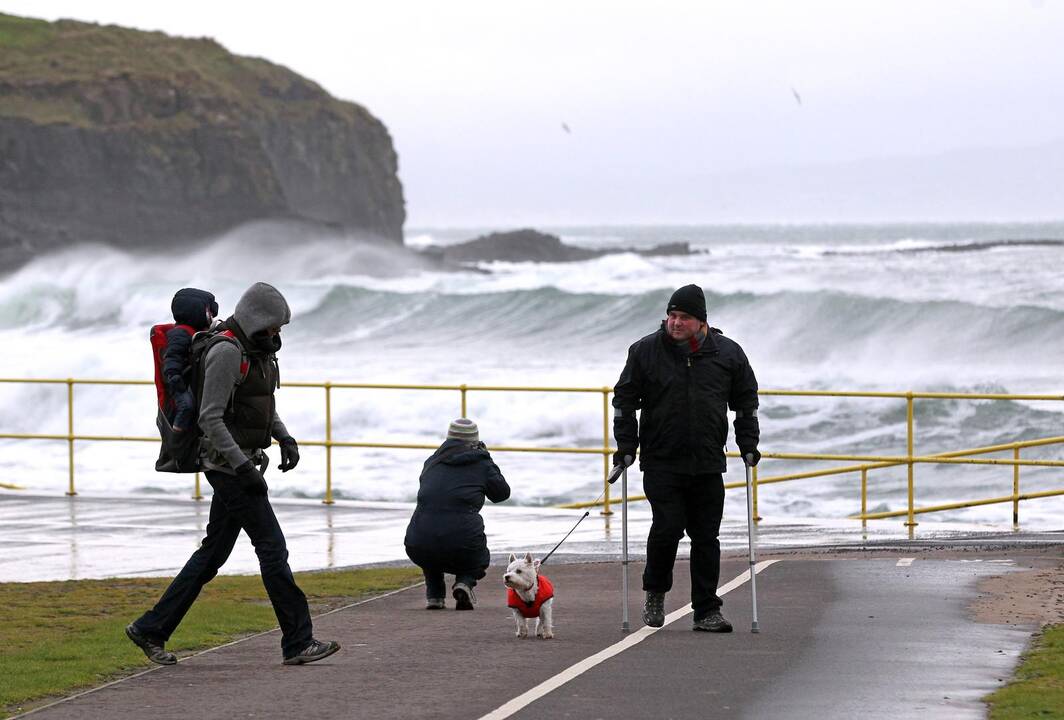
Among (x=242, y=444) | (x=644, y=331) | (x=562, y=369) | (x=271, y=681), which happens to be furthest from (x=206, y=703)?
(x=644, y=331)

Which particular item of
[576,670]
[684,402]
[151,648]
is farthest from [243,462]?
[684,402]

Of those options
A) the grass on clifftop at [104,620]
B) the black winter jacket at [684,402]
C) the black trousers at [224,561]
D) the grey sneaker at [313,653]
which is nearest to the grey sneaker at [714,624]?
the black winter jacket at [684,402]

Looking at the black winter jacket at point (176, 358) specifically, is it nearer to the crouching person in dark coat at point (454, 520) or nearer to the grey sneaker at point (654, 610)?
the crouching person in dark coat at point (454, 520)

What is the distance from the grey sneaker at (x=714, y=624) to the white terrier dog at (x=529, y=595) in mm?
816

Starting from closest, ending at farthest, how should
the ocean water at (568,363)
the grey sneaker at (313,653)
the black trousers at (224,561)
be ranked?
1. the black trousers at (224,561)
2. the grey sneaker at (313,653)
3. the ocean water at (568,363)

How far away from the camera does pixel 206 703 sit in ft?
26.6

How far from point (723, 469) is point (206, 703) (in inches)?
119

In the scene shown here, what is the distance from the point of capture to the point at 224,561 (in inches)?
358

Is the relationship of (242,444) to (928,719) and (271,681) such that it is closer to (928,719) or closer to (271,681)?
(271,681)

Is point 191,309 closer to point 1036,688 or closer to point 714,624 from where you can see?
point 714,624

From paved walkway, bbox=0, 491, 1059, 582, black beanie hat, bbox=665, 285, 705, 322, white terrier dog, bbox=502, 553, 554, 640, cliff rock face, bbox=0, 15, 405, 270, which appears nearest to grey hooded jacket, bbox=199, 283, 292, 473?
white terrier dog, bbox=502, 553, 554, 640

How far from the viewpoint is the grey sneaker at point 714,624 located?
9.81 meters

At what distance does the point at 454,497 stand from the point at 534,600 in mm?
1655

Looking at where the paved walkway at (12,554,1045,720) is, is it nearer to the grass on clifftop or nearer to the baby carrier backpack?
the grass on clifftop
